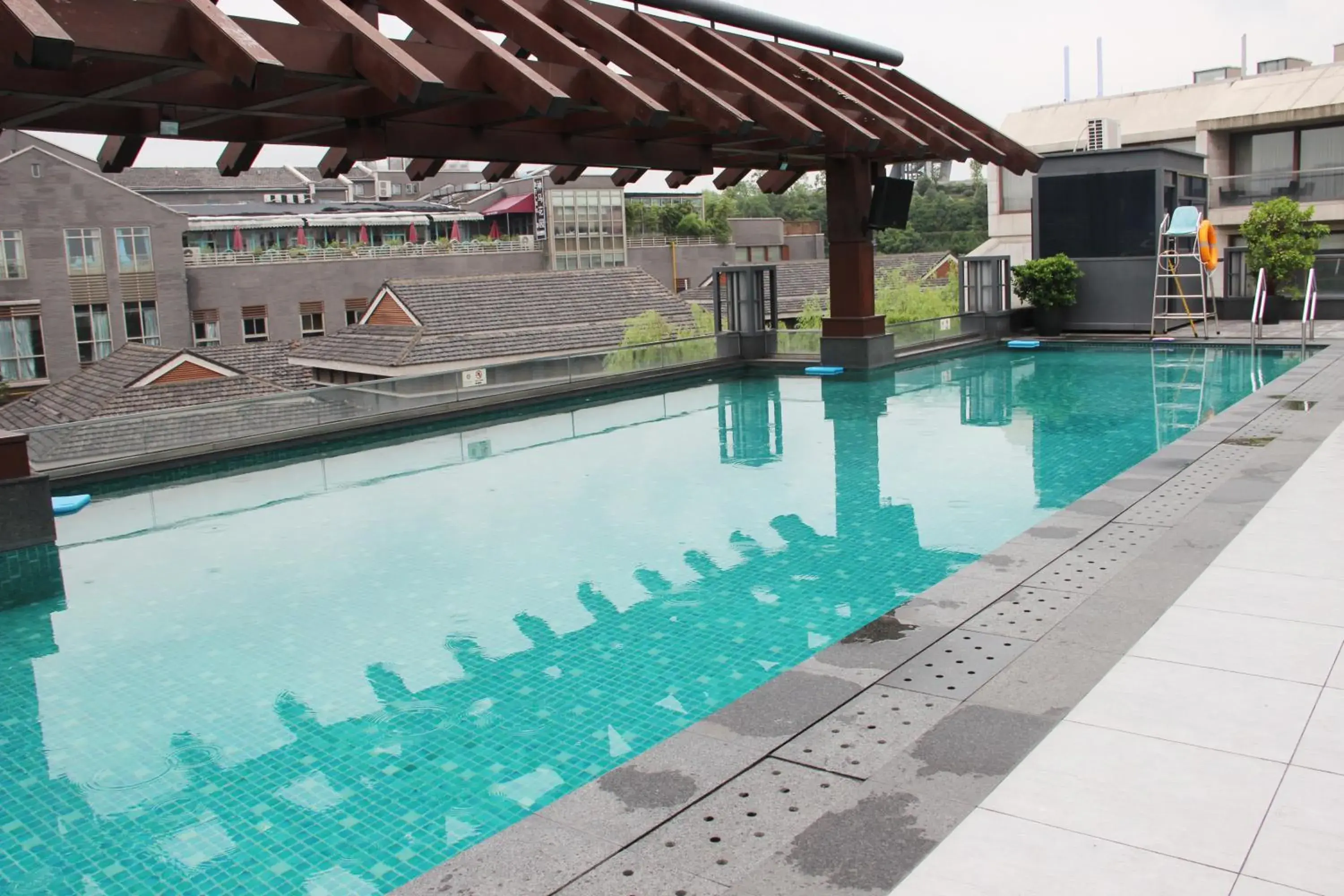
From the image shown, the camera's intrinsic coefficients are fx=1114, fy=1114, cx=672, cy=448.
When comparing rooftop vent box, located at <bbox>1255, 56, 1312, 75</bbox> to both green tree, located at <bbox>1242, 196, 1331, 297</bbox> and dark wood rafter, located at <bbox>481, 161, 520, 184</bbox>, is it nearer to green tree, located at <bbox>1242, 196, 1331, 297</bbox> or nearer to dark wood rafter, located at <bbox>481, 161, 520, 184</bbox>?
green tree, located at <bbox>1242, 196, 1331, 297</bbox>

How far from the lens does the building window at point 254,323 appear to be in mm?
49500

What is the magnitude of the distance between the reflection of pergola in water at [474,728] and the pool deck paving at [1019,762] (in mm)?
678

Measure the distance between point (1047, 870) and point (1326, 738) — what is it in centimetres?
146

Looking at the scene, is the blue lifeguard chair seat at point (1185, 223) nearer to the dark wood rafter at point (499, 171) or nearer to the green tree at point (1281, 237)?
the green tree at point (1281, 237)

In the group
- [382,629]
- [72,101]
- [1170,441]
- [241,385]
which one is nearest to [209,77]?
[72,101]

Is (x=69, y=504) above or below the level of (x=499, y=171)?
below

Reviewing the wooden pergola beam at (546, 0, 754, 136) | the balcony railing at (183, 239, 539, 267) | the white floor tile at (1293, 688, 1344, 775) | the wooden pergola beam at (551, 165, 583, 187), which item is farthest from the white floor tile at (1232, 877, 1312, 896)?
the balcony railing at (183, 239, 539, 267)

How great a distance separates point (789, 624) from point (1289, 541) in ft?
9.59

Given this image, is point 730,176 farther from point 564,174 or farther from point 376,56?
point 376,56

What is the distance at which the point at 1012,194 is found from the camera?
3753 centimetres

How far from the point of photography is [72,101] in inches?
Result: 304

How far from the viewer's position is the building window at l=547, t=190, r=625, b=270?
6325 cm

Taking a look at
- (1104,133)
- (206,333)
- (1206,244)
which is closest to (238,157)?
(1206,244)

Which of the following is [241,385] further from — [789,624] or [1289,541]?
[1289,541]
